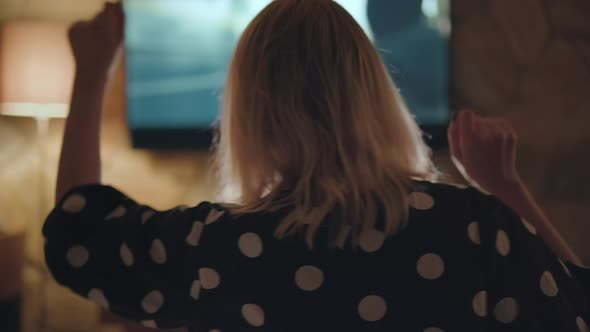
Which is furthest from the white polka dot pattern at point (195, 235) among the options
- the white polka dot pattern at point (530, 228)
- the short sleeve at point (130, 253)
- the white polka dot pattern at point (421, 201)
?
the white polka dot pattern at point (530, 228)

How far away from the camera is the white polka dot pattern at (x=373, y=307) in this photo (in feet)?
1.83

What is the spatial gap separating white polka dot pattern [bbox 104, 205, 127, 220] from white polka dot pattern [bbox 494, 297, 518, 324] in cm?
39

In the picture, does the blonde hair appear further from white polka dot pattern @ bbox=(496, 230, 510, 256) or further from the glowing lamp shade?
the glowing lamp shade

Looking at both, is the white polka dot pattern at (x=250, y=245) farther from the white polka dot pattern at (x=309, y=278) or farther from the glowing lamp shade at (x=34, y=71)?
the glowing lamp shade at (x=34, y=71)

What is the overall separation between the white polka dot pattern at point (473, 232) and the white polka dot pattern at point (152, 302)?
0.32m

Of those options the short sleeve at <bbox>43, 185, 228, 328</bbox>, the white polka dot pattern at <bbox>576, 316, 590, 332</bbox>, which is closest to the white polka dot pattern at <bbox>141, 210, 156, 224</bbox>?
the short sleeve at <bbox>43, 185, 228, 328</bbox>

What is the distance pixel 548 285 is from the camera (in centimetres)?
57

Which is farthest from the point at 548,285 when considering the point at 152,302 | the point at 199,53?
the point at 199,53

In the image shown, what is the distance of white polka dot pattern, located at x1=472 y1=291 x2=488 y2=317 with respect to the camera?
0.56 metres

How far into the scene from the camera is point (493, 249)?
0.56m

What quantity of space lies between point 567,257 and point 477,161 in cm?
14

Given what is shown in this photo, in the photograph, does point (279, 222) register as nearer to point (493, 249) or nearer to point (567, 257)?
point (493, 249)

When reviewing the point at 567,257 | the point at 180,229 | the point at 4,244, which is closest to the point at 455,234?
the point at 567,257

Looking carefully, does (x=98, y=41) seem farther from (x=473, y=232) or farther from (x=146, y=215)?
(x=473, y=232)
